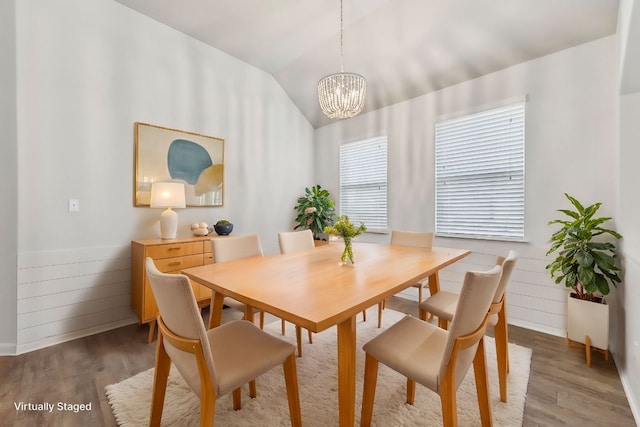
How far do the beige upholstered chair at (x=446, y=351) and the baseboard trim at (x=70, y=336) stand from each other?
256 centimetres

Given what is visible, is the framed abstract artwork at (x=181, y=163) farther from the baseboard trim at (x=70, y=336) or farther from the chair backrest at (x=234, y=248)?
the chair backrest at (x=234, y=248)

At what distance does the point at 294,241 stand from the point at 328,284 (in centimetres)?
122

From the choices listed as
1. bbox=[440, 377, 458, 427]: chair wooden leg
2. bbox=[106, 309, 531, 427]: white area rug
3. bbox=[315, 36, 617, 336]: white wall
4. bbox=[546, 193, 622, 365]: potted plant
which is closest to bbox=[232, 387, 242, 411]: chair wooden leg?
bbox=[106, 309, 531, 427]: white area rug

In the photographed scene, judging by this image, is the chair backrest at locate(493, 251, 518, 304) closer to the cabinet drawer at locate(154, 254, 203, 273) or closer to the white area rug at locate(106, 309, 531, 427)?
the white area rug at locate(106, 309, 531, 427)

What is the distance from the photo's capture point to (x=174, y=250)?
2.62 metres

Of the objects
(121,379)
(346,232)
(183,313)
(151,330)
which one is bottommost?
(121,379)

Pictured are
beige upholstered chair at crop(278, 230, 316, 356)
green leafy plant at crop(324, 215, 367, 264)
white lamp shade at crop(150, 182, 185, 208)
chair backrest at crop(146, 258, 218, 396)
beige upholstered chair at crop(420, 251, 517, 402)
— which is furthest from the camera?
white lamp shade at crop(150, 182, 185, 208)

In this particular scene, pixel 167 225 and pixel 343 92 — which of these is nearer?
pixel 343 92

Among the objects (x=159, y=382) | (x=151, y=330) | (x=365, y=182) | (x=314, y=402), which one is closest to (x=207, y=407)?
(x=159, y=382)

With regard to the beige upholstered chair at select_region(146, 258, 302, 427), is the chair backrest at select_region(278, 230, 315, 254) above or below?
above

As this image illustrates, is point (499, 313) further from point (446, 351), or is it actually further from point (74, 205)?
point (74, 205)

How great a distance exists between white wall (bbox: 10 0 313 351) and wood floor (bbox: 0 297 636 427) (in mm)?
391

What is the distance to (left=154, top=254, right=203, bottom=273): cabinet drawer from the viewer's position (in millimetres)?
2537

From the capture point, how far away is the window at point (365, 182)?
3908 millimetres
